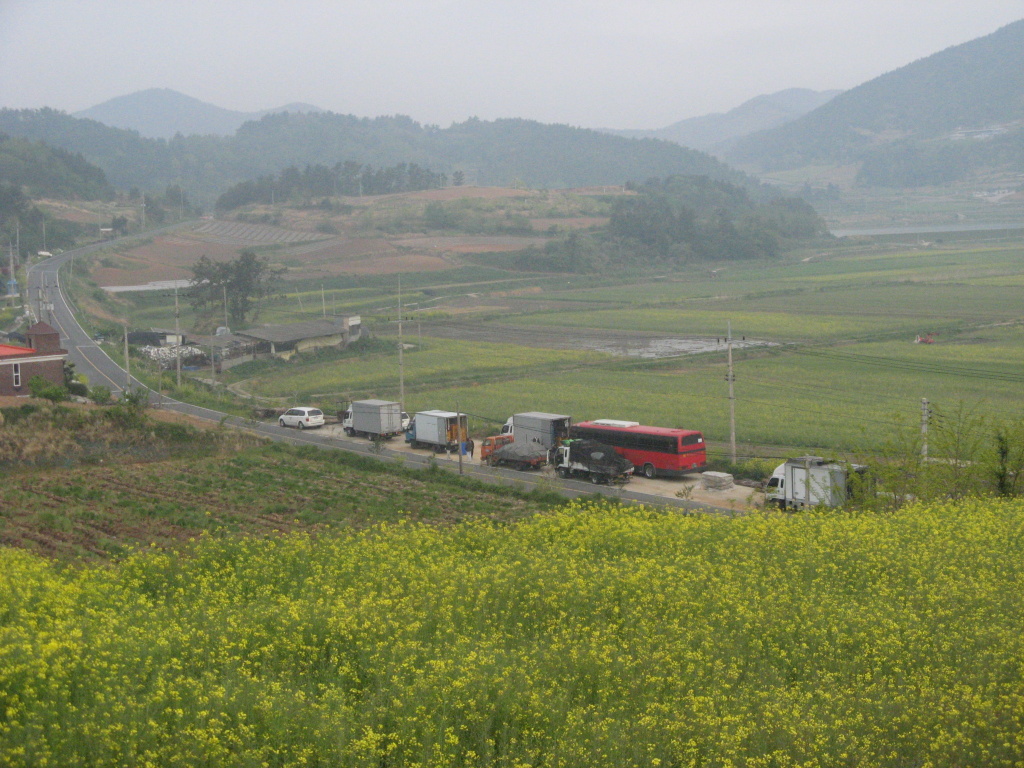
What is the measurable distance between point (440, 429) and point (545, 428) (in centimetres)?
390

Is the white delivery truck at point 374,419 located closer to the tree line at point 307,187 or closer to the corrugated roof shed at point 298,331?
the corrugated roof shed at point 298,331

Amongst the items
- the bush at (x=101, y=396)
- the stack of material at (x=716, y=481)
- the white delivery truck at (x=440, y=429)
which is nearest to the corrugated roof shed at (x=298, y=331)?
the bush at (x=101, y=396)

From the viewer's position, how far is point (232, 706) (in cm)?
899

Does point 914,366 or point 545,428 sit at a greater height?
point 914,366

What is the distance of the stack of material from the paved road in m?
1.54

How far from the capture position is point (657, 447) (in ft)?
96.2

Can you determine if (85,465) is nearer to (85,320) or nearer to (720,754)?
(720,754)

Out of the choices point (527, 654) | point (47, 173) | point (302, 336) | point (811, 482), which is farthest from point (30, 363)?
point (47, 173)

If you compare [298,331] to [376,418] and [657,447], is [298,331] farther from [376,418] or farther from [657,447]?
[657,447]

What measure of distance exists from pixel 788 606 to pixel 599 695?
3553mm

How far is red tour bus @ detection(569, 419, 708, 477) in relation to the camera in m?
28.9

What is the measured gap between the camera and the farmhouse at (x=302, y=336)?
5559 cm

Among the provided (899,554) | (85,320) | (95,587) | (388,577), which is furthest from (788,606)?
(85,320)

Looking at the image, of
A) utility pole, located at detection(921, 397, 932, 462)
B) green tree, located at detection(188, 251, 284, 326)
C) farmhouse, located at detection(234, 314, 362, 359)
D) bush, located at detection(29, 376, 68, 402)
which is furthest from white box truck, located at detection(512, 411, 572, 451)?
green tree, located at detection(188, 251, 284, 326)
